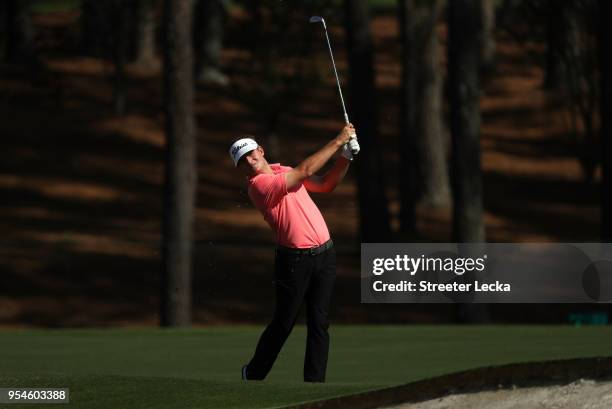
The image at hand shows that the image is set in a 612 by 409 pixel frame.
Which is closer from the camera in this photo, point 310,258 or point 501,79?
point 310,258

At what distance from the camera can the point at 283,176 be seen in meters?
11.6

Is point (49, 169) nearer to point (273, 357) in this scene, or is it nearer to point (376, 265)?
point (376, 265)

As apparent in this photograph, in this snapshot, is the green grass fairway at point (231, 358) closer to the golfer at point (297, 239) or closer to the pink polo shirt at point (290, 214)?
the golfer at point (297, 239)

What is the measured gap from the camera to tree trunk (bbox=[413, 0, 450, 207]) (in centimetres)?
4212

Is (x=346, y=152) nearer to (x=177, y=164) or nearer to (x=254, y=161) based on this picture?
(x=254, y=161)

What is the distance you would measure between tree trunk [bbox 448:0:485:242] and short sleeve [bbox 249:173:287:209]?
1446cm

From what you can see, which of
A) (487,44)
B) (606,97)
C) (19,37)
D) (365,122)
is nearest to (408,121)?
(365,122)

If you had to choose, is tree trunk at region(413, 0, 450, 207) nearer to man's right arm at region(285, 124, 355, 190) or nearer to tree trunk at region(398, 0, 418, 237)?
tree trunk at region(398, 0, 418, 237)

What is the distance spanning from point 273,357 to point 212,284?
840 inches

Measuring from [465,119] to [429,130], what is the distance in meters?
16.2

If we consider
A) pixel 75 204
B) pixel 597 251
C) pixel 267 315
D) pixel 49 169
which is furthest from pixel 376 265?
pixel 49 169

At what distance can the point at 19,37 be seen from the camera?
53281mm

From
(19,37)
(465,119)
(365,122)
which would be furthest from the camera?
(19,37)

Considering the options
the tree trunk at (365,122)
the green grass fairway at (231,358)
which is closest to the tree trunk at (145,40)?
the tree trunk at (365,122)
